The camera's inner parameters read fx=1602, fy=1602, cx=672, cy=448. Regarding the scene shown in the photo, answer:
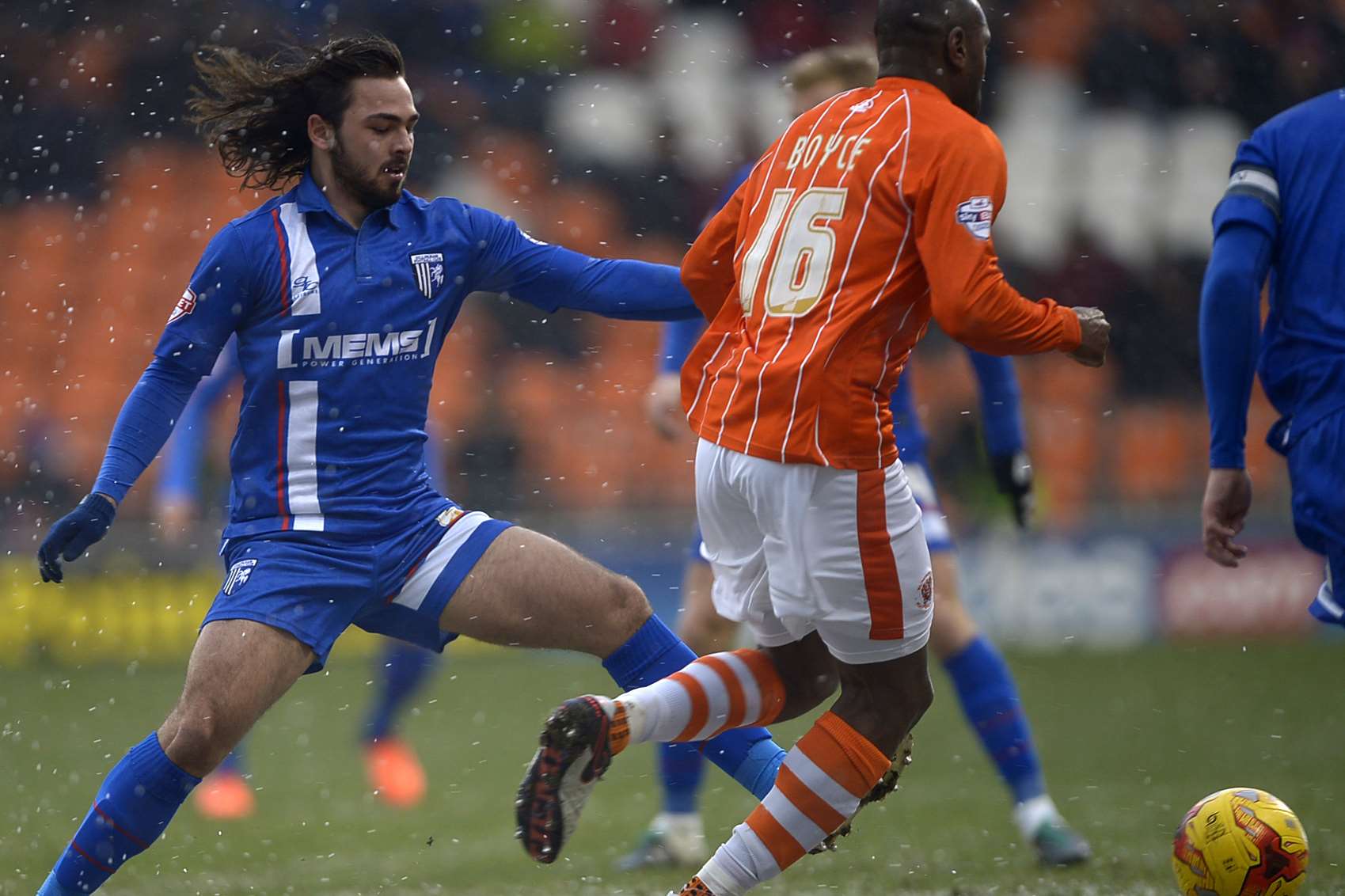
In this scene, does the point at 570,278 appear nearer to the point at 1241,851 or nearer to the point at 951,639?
the point at 951,639

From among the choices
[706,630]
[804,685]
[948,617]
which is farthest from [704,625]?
[804,685]

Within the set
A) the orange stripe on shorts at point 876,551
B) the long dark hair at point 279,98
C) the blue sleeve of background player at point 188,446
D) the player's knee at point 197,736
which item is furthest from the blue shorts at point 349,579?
the blue sleeve of background player at point 188,446

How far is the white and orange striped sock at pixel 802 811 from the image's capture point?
3.20 metres

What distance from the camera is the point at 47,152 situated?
14.3m

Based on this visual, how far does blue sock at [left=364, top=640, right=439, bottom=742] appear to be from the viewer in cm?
646

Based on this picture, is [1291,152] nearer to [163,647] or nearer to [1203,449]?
[163,647]

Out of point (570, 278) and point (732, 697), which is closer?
point (732, 697)

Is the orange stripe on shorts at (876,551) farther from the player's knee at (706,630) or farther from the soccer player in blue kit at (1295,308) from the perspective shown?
the player's knee at (706,630)

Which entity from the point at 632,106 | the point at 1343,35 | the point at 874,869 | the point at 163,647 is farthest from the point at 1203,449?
the point at 874,869

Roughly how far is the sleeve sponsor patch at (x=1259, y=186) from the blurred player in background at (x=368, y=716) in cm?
335

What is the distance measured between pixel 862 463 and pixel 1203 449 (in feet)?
32.6

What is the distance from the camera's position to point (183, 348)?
3615mm

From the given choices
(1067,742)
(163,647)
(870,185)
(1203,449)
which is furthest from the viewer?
(1203,449)

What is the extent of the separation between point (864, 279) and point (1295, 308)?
84 cm
